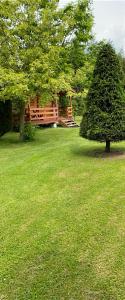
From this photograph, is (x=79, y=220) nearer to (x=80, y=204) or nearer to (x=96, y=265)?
(x=80, y=204)

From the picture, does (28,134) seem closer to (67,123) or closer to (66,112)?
(67,123)

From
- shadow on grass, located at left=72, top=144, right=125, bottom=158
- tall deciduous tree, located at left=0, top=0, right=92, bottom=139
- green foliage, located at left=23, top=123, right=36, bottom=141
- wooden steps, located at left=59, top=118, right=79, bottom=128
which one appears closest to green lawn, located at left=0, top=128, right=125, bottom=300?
shadow on grass, located at left=72, top=144, right=125, bottom=158

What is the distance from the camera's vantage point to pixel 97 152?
42.3ft

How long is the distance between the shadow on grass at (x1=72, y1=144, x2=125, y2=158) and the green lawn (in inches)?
27.4

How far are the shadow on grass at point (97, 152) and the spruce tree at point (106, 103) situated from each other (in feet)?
2.06

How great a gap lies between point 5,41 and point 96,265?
14.6m

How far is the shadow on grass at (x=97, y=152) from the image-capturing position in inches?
478

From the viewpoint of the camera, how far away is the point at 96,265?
16.1 feet

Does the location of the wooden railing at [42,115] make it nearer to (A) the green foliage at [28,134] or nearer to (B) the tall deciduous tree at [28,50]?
(A) the green foliage at [28,134]

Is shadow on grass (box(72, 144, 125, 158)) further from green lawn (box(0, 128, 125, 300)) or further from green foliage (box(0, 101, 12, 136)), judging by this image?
green foliage (box(0, 101, 12, 136))

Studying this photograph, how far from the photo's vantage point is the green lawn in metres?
4.49

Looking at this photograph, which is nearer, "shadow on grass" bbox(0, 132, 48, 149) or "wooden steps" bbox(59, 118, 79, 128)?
"shadow on grass" bbox(0, 132, 48, 149)

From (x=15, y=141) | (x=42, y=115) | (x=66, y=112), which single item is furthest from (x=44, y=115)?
(x=15, y=141)

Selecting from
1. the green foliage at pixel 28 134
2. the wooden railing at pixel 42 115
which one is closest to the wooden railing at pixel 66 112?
the wooden railing at pixel 42 115
